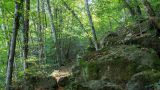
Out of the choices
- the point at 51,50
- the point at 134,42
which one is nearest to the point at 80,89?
the point at 134,42

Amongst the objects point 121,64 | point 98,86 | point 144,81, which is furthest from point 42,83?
point 144,81

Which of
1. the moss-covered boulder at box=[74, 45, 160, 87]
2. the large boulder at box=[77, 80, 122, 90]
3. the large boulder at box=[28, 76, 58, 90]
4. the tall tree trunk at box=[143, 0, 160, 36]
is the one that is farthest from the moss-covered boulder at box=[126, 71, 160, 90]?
the large boulder at box=[28, 76, 58, 90]

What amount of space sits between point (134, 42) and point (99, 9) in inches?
260

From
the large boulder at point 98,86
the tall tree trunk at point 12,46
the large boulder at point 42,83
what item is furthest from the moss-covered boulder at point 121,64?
the large boulder at point 42,83

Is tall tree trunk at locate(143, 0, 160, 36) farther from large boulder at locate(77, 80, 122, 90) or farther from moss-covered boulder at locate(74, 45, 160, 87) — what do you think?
large boulder at locate(77, 80, 122, 90)

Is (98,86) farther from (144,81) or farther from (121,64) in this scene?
(121,64)

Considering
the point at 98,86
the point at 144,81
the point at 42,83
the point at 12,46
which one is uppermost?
the point at 12,46

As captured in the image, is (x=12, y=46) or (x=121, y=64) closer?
(x=12, y=46)

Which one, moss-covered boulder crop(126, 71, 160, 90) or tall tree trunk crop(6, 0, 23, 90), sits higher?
tall tree trunk crop(6, 0, 23, 90)

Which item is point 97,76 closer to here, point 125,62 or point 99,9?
point 125,62

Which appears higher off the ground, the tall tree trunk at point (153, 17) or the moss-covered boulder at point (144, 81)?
the tall tree trunk at point (153, 17)

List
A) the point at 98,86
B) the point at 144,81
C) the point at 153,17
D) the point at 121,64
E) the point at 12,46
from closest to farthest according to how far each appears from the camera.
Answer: the point at 144,81 < the point at 12,46 < the point at 98,86 < the point at 121,64 < the point at 153,17

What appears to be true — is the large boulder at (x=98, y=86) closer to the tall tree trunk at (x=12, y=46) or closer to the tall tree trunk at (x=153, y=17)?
the tall tree trunk at (x=12, y=46)

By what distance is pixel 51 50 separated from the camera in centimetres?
2506
